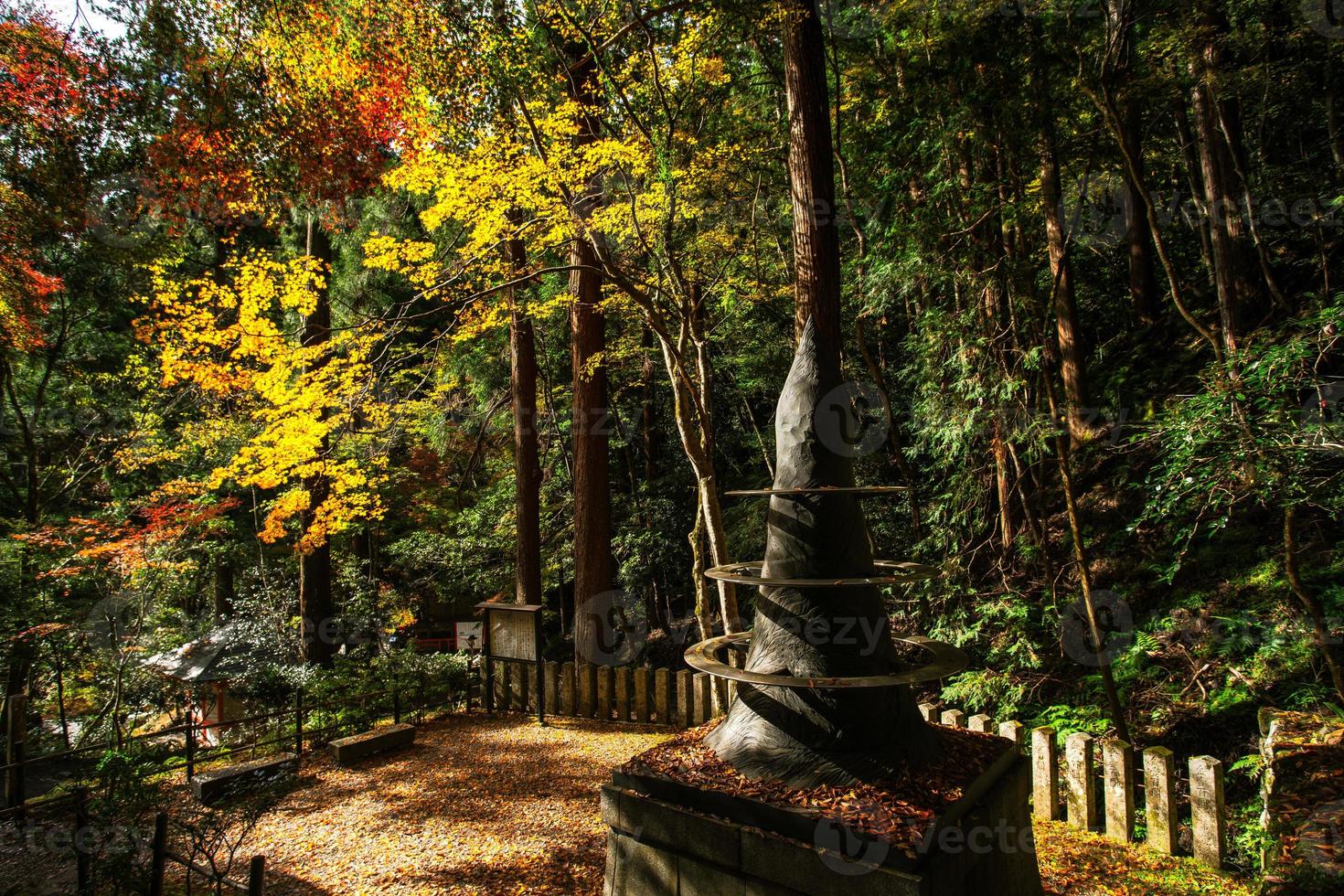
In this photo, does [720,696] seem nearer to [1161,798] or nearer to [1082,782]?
[1082,782]

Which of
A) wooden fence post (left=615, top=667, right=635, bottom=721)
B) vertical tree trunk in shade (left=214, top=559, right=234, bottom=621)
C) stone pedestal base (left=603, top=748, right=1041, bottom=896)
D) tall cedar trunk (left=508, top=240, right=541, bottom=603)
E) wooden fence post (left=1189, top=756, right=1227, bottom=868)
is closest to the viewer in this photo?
stone pedestal base (left=603, top=748, right=1041, bottom=896)

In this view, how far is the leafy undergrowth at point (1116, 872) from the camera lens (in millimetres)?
3574

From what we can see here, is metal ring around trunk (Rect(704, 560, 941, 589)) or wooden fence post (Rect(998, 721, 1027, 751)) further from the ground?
metal ring around trunk (Rect(704, 560, 941, 589))

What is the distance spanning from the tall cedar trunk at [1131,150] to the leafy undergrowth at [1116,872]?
17.2 ft

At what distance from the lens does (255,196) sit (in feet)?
23.3

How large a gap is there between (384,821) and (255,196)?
21.9 ft

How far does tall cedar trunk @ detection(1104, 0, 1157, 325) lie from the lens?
5398mm

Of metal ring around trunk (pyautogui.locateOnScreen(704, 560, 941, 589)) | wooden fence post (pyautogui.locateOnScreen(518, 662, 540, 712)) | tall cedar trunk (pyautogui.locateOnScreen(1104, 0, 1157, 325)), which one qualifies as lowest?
wooden fence post (pyautogui.locateOnScreen(518, 662, 540, 712))

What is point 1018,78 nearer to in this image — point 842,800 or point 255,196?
point 842,800

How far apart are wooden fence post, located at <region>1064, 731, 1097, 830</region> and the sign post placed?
5.87 meters

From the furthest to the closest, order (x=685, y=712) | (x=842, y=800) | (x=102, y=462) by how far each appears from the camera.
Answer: (x=102, y=462), (x=685, y=712), (x=842, y=800)

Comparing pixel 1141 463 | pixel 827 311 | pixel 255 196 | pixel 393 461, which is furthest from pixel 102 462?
pixel 1141 463

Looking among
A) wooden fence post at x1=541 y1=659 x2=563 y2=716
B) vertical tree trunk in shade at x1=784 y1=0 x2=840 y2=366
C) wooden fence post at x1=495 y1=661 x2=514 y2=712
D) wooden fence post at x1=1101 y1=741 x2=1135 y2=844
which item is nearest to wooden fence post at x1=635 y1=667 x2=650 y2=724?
wooden fence post at x1=541 y1=659 x2=563 y2=716

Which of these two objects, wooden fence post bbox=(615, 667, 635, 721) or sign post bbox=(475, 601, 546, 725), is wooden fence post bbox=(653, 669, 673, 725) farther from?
sign post bbox=(475, 601, 546, 725)
